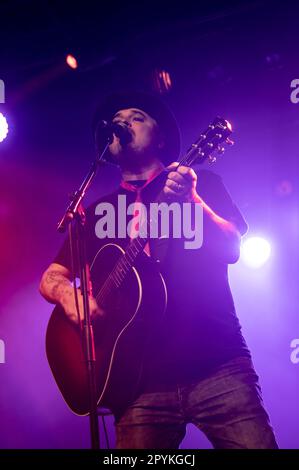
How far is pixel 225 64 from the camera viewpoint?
117 inches

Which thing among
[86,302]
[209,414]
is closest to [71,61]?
[86,302]

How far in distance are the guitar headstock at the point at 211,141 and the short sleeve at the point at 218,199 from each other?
280 millimetres

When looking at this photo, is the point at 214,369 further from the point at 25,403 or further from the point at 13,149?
the point at 13,149

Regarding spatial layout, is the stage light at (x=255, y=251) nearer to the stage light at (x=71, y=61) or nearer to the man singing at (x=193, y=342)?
the man singing at (x=193, y=342)

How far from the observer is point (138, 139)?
8.23ft

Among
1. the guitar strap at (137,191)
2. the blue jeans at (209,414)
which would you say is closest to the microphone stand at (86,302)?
the blue jeans at (209,414)

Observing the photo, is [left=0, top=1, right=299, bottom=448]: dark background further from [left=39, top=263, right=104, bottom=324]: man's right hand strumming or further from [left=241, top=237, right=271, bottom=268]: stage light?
[left=39, top=263, right=104, bottom=324]: man's right hand strumming

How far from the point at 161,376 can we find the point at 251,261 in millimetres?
1074

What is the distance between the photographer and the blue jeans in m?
1.76

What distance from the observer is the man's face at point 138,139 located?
2498mm

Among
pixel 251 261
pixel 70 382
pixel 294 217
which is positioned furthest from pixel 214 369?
pixel 294 217

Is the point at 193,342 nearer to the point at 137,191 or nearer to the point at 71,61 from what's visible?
the point at 137,191

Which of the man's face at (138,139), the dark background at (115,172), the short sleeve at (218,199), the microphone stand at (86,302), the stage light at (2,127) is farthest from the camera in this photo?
the stage light at (2,127)

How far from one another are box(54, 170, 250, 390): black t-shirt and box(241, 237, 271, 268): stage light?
55cm
